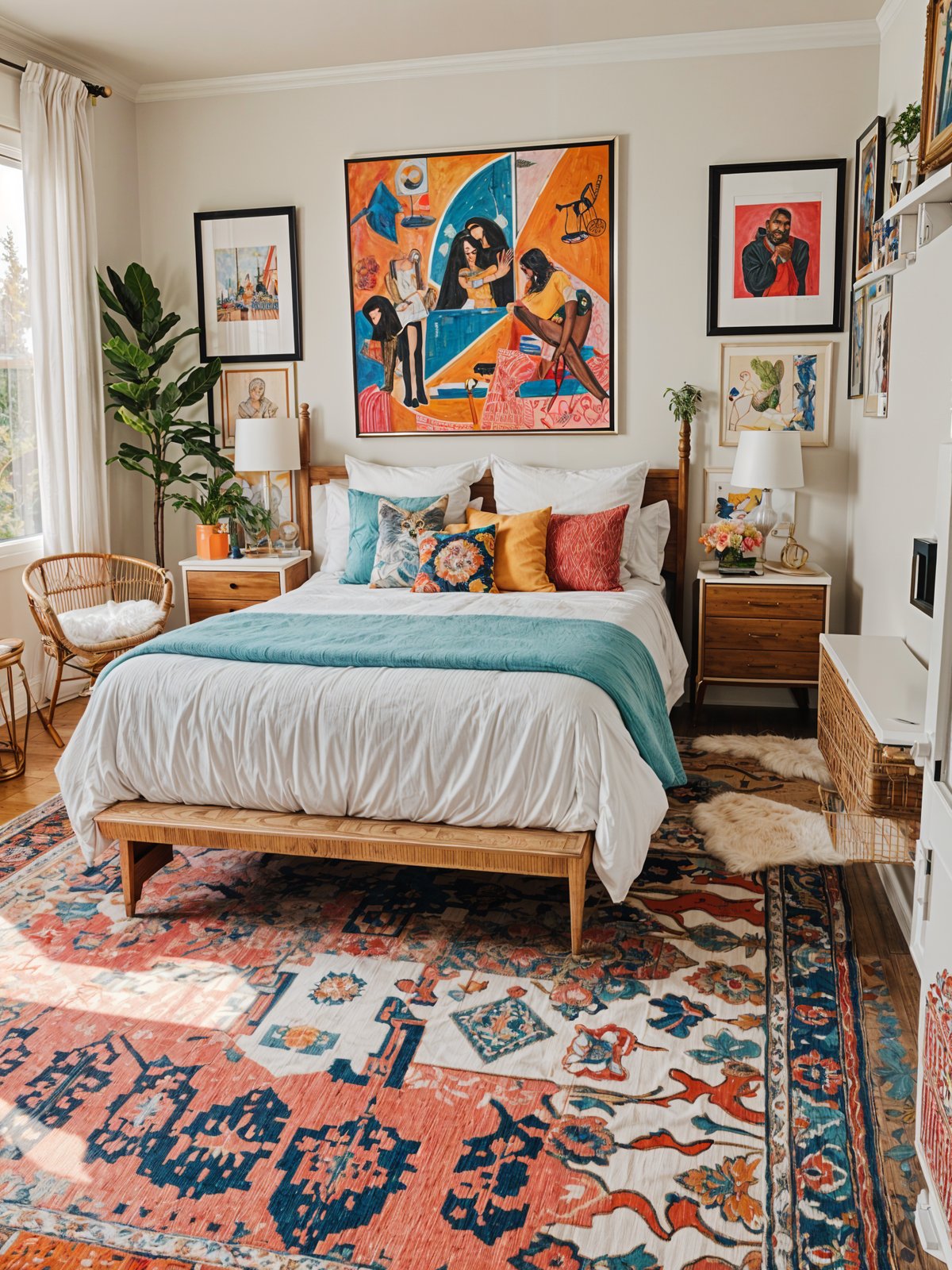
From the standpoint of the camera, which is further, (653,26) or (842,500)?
(842,500)

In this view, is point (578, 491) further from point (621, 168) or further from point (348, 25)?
point (348, 25)

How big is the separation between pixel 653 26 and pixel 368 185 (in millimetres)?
1467

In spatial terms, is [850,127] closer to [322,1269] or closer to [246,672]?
[246,672]

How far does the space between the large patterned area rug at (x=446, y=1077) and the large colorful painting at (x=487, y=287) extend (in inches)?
104

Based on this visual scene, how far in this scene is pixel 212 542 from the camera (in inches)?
199

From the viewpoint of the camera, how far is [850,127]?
451 centimetres

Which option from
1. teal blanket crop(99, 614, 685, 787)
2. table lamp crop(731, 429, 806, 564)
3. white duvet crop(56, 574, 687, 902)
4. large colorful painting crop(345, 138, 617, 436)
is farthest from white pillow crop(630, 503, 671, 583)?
white duvet crop(56, 574, 687, 902)

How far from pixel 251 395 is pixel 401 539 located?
1458 millimetres

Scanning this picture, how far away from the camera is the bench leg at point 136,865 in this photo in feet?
9.59

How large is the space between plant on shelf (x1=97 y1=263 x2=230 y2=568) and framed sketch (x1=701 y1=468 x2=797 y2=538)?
2357mm

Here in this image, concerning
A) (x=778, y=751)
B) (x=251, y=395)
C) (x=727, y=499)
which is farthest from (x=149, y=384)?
(x=778, y=751)

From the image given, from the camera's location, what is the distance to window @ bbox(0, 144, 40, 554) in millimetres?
4656

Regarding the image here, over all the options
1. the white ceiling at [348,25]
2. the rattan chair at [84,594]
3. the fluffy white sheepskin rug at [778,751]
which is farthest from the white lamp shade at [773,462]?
the rattan chair at [84,594]

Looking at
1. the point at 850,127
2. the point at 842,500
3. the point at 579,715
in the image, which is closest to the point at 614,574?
the point at 842,500
